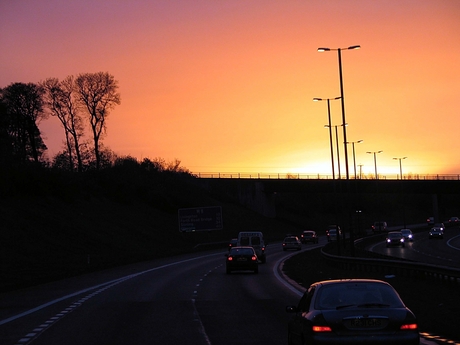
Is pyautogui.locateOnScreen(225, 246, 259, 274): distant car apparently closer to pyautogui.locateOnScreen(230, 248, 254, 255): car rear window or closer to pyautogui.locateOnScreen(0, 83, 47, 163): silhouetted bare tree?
pyautogui.locateOnScreen(230, 248, 254, 255): car rear window

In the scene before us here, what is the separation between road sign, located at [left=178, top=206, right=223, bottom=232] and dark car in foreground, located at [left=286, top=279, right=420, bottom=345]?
6990 centimetres

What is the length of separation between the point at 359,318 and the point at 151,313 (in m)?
11.3

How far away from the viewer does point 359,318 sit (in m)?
10.6

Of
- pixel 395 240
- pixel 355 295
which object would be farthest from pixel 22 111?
pixel 355 295

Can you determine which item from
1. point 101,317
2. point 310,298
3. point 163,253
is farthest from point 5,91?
point 310,298

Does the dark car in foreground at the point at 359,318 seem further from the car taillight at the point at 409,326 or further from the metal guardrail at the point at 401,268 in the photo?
the metal guardrail at the point at 401,268

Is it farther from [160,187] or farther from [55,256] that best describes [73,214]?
[160,187]

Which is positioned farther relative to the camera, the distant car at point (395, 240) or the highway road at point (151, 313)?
the distant car at point (395, 240)

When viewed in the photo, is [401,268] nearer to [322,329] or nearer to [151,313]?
[151,313]

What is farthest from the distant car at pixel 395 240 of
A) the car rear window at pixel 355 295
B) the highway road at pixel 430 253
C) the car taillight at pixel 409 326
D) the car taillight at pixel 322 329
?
the car taillight at pixel 322 329

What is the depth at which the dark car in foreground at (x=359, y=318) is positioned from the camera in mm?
10578

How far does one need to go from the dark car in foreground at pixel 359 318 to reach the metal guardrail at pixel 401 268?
12.6 metres

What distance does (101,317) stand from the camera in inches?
800

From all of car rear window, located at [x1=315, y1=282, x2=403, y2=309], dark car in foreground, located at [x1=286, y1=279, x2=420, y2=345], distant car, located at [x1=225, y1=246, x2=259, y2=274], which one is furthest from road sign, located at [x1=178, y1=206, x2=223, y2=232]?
dark car in foreground, located at [x1=286, y1=279, x2=420, y2=345]
